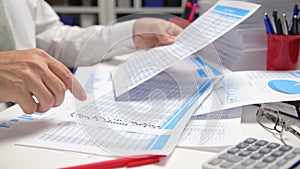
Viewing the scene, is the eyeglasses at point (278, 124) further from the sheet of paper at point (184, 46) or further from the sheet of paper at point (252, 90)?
the sheet of paper at point (184, 46)

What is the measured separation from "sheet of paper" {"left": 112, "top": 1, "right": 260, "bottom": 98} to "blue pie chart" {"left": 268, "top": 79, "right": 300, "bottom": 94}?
14cm

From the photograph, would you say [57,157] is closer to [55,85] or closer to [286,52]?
[55,85]

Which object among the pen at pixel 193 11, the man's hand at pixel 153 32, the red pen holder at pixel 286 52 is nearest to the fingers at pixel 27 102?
the man's hand at pixel 153 32

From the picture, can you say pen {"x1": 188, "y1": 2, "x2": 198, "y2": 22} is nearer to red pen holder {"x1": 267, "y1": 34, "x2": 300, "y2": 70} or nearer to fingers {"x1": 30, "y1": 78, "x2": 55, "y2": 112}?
red pen holder {"x1": 267, "y1": 34, "x2": 300, "y2": 70}

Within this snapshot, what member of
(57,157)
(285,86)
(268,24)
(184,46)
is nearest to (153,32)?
(184,46)

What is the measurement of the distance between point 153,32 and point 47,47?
1.37ft

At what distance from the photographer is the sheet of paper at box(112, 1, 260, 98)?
2.38ft

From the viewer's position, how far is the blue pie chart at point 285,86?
2.07 feet

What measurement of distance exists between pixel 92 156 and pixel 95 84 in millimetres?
296

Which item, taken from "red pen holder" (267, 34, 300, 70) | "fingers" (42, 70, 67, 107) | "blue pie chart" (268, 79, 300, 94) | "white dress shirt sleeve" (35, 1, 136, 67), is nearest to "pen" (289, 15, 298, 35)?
"red pen holder" (267, 34, 300, 70)

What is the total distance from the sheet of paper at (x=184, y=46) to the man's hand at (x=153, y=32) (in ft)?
0.15

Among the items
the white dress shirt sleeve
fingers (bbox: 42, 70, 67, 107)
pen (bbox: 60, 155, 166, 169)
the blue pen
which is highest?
the blue pen

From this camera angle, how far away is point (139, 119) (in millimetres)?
583

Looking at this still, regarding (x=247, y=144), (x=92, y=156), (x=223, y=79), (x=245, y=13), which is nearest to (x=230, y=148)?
(x=247, y=144)
